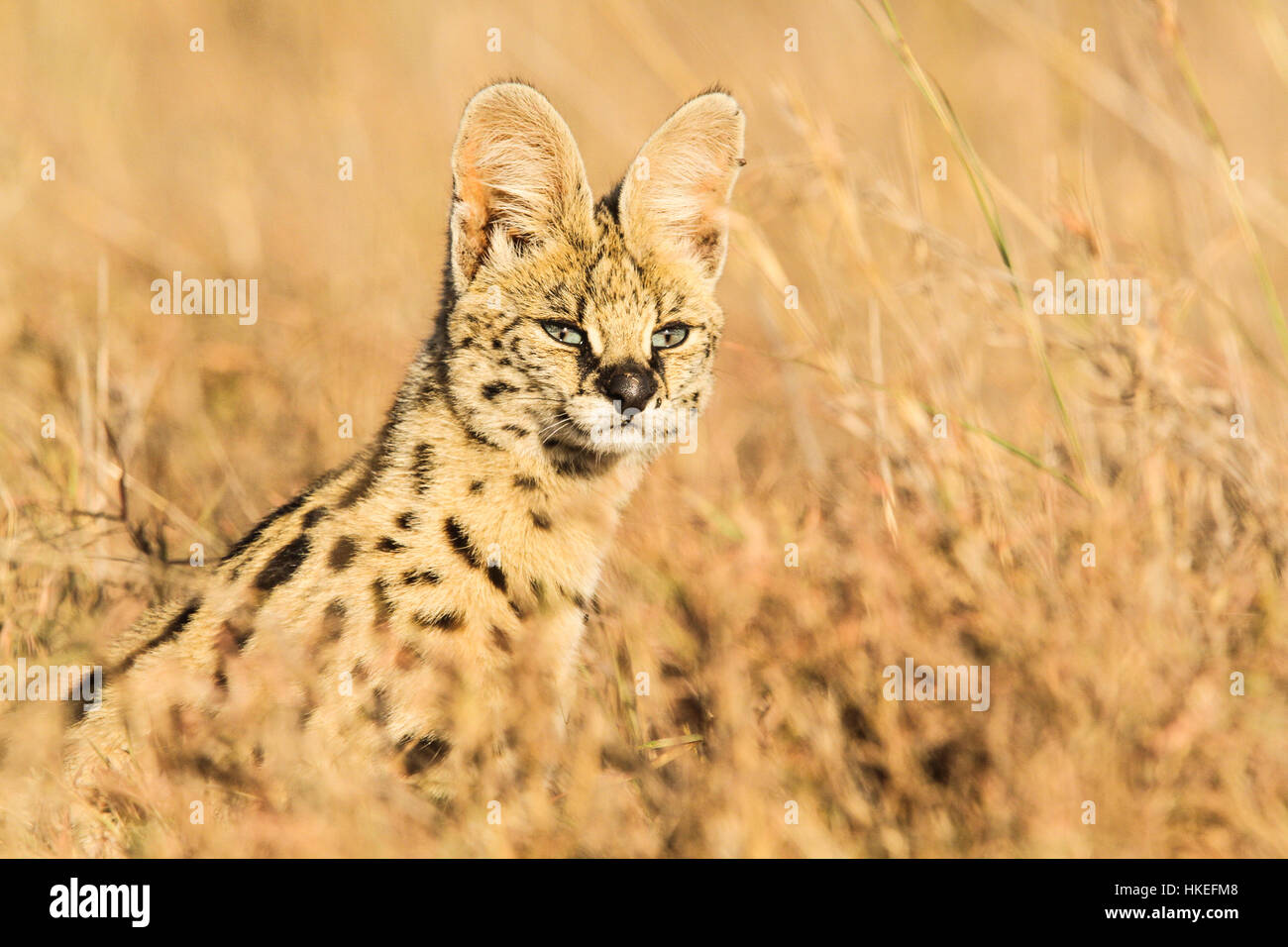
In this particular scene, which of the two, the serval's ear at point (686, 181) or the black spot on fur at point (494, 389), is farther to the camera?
the serval's ear at point (686, 181)

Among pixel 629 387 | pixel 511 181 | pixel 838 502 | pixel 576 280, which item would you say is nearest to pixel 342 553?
pixel 629 387

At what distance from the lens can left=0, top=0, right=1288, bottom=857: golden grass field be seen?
269 cm

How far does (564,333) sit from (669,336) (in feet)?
0.94

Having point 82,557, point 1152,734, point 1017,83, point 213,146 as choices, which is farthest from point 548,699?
point 1017,83

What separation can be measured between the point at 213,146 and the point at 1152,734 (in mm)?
6354

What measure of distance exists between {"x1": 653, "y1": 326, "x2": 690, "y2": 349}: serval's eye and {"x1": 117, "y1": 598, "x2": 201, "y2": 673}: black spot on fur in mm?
1295

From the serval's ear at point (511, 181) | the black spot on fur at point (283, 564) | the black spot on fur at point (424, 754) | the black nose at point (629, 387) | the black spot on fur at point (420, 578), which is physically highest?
the serval's ear at point (511, 181)

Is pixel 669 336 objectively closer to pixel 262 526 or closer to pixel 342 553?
pixel 342 553

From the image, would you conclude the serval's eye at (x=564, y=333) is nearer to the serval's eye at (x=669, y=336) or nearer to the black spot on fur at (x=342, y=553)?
the serval's eye at (x=669, y=336)

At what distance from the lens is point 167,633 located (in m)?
3.16

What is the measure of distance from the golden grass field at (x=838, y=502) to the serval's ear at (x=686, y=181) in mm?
116

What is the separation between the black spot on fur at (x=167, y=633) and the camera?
315 centimetres

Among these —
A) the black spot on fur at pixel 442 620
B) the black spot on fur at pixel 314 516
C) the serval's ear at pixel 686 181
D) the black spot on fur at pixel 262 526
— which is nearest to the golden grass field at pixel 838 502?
the serval's ear at pixel 686 181

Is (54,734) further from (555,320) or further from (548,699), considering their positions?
(555,320)
